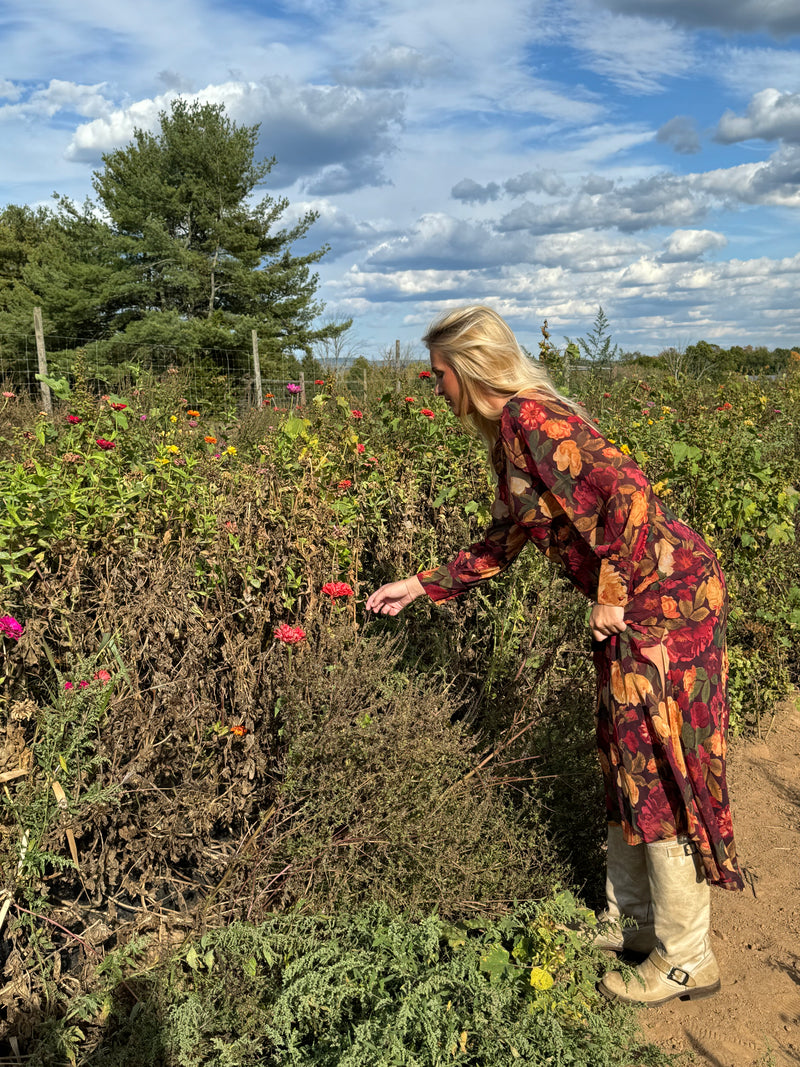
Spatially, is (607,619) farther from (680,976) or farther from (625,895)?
(680,976)

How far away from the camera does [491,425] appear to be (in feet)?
7.22

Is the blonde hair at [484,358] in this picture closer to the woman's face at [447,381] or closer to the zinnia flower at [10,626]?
the woman's face at [447,381]

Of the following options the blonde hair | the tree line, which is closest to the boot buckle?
the blonde hair

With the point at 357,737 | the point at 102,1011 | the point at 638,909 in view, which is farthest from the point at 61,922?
the point at 638,909

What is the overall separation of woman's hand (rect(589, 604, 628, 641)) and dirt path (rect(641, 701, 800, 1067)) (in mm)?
1081

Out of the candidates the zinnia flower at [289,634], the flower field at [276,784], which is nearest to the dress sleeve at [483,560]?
the flower field at [276,784]

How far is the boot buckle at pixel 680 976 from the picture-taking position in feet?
7.32

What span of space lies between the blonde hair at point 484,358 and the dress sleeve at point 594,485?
0.37 ft

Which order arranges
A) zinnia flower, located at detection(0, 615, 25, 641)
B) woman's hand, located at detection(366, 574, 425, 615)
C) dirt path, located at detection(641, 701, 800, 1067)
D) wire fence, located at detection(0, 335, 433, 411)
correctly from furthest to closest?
wire fence, located at detection(0, 335, 433, 411)
woman's hand, located at detection(366, 574, 425, 615)
dirt path, located at detection(641, 701, 800, 1067)
zinnia flower, located at detection(0, 615, 25, 641)

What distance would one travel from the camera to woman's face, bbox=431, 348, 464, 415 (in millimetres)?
2162

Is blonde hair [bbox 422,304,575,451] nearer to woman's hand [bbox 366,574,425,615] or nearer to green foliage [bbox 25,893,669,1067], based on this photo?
woman's hand [bbox 366,574,425,615]

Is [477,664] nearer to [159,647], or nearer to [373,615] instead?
[373,615]

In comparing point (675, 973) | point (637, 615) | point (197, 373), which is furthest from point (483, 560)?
point (197, 373)

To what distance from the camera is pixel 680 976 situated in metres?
2.24
